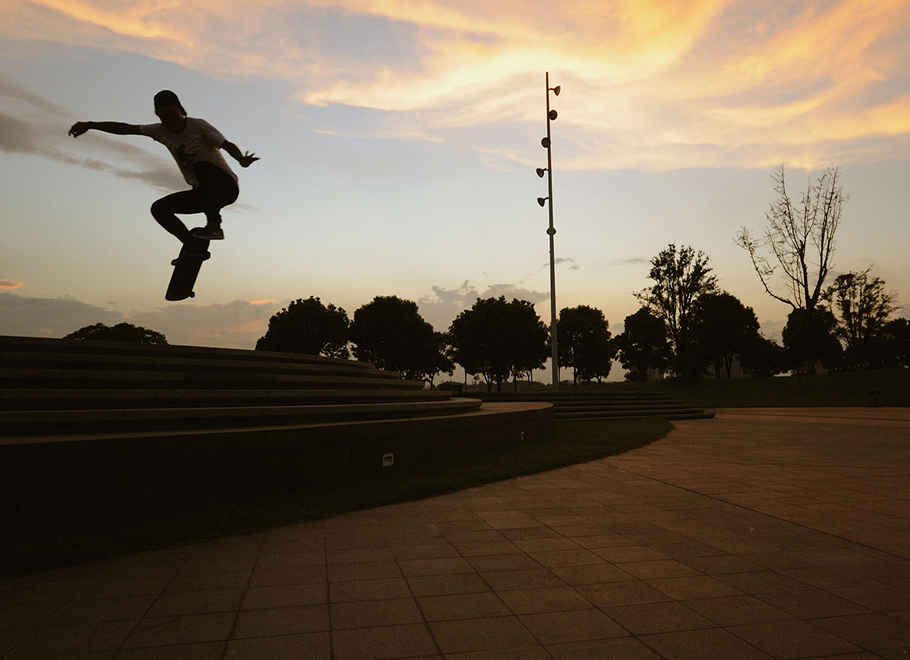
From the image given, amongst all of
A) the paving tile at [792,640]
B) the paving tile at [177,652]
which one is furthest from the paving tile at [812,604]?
the paving tile at [177,652]

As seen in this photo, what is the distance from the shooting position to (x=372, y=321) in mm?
53000

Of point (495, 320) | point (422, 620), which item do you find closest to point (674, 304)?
point (495, 320)

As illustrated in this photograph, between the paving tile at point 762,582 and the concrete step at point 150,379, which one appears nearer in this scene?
the paving tile at point 762,582

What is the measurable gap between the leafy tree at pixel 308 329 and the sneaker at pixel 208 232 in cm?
4391

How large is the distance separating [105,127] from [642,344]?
6510cm

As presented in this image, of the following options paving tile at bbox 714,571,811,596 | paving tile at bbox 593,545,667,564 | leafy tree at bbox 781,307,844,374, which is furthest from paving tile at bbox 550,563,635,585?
leafy tree at bbox 781,307,844,374

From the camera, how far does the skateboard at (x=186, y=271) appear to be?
783cm

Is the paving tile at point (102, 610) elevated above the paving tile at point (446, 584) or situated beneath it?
elevated above

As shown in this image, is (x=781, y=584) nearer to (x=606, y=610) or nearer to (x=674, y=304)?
(x=606, y=610)

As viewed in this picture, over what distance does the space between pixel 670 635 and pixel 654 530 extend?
2.55 metres

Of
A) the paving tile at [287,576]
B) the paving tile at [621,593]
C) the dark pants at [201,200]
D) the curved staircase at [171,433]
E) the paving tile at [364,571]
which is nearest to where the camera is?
the paving tile at [621,593]

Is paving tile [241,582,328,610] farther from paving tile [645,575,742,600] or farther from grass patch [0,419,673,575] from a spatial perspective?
paving tile [645,575,742,600]

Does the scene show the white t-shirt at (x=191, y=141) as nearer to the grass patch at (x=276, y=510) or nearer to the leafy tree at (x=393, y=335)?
the grass patch at (x=276, y=510)

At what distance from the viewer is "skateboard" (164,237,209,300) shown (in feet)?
25.7
